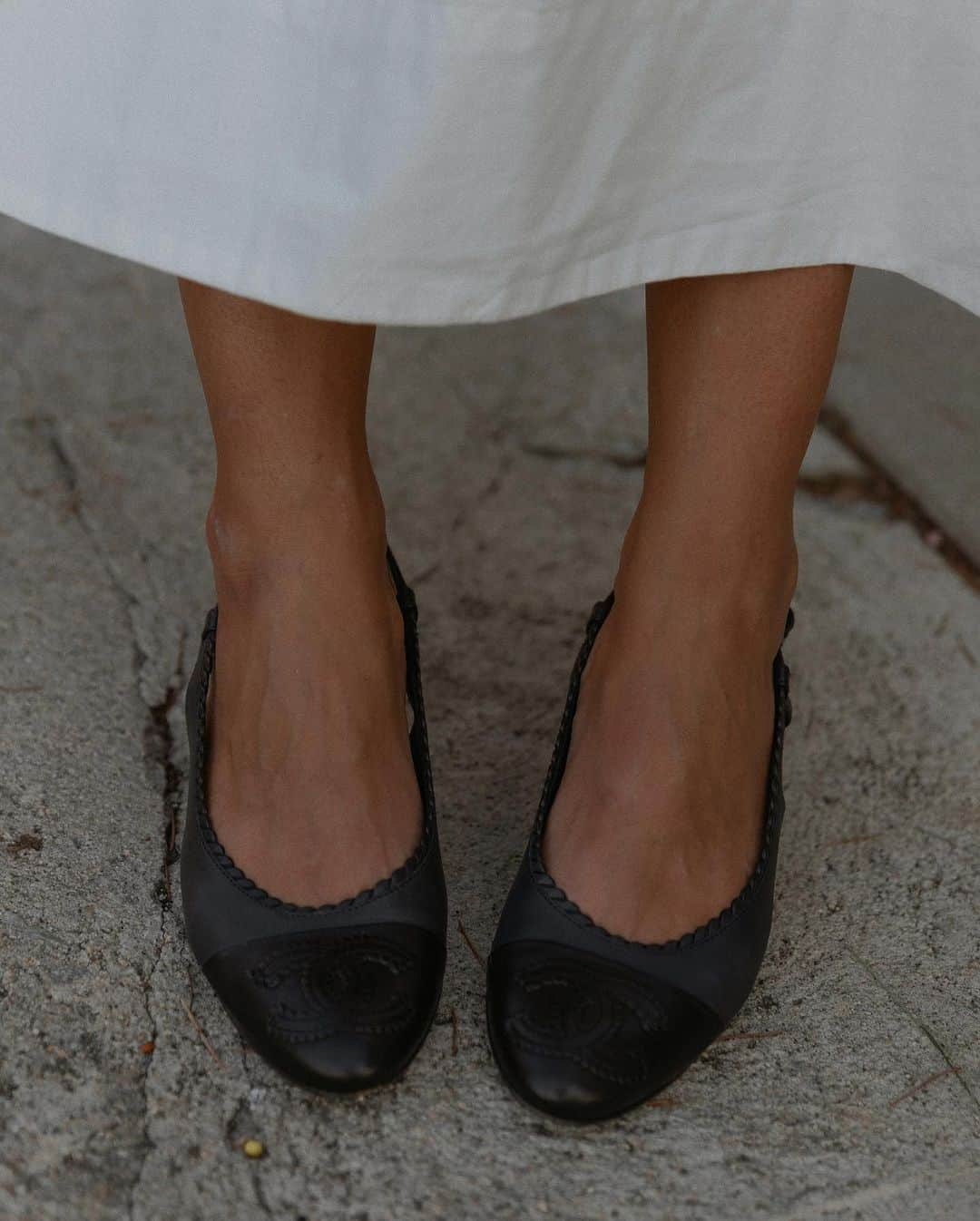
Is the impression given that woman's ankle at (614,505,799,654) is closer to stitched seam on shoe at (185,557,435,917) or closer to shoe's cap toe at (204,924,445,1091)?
stitched seam on shoe at (185,557,435,917)

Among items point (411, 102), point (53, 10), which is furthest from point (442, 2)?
point (53, 10)

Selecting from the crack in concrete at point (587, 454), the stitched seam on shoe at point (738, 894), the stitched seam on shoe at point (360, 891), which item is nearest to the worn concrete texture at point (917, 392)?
the crack in concrete at point (587, 454)

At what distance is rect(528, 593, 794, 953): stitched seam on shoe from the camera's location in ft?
2.73

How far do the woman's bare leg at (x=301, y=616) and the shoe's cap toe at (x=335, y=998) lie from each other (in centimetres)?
4

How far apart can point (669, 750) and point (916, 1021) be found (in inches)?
10.8

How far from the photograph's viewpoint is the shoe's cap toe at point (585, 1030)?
30.3 inches

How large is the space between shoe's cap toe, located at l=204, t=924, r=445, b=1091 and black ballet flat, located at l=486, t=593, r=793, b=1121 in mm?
56

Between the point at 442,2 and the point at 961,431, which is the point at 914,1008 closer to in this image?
the point at 442,2

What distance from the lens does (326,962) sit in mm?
797

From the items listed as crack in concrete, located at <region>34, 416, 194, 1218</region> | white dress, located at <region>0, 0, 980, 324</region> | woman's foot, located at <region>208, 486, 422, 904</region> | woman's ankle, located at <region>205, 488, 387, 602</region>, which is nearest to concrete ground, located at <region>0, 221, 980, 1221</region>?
crack in concrete, located at <region>34, 416, 194, 1218</region>

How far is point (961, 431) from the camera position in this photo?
1656 millimetres

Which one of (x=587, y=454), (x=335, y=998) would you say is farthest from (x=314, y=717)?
(x=587, y=454)

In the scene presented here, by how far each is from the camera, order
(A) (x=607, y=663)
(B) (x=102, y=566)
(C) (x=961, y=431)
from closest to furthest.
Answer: (A) (x=607, y=663) < (B) (x=102, y=566) < (C) (x=961, y=431)

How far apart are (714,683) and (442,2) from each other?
47cm
